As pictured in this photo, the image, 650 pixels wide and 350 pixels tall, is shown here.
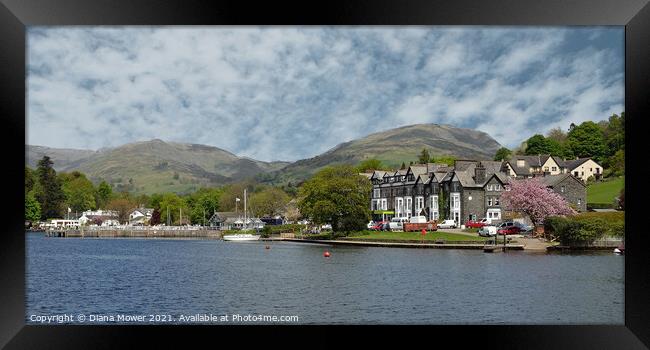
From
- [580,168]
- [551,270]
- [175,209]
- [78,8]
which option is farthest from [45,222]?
[78,8]

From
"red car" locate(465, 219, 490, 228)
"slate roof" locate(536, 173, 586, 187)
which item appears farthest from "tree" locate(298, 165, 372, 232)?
"slate roof" locate(536, 173, 586, 187)

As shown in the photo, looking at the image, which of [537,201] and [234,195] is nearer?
[537,201]

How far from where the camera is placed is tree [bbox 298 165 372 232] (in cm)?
3850

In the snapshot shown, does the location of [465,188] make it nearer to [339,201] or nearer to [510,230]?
[339,201]

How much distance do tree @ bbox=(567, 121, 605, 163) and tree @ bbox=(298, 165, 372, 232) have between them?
1538 centimetres

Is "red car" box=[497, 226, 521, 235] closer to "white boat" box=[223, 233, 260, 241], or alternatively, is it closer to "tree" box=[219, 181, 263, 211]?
"white boat" box=[223, 233, 260, 241]

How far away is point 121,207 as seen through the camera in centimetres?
6050

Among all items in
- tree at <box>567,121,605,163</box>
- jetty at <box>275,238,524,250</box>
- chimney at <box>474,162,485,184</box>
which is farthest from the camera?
tree at <box>567,121,605,163</box>

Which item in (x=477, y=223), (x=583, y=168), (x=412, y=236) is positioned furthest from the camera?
(x=583, y=168)

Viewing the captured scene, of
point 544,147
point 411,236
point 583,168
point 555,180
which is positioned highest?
point 544,147

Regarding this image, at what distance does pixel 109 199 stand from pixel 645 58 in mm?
59486

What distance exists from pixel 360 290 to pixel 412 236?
1903 centimetres

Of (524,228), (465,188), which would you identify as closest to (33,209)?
(465,188)

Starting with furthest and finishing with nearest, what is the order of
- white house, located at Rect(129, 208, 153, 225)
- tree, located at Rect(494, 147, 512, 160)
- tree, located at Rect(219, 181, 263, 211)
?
tree, located at Rect(219, 181, 263, 211) < white house, located at Rect(129, 208, 153, 225) < tree, located at Rect(494, 147, 512, 160)
